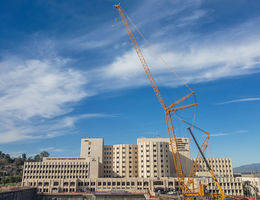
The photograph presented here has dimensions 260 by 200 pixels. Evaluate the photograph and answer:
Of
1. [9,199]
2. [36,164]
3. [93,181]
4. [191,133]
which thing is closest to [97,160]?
[93,181]

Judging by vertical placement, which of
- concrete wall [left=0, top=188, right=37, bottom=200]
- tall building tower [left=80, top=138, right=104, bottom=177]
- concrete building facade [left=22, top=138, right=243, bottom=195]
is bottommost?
concrete wall [left=0, top=188, right=37, bottom=200]

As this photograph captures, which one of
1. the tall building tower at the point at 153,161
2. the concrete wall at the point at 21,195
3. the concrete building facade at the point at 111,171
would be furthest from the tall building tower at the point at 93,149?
the concrete wall at the point at 21,195

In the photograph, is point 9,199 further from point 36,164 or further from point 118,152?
point 118,152

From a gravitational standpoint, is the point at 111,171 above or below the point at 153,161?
below

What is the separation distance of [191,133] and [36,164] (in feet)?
392

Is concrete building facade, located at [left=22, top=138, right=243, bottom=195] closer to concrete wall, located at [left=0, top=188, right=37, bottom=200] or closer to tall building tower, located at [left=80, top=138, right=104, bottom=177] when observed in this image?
tall building tower, located at [left=80, top=138, right=104, bottom=177]

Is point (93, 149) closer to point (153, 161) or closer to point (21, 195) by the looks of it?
point (153, 161)

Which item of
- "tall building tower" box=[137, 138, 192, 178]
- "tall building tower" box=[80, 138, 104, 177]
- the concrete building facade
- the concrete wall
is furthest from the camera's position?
"tall building tower" box=[80, 138, 104, 177]

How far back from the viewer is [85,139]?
194 meters

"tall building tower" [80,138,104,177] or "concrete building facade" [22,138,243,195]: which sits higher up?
"tall building tower" [80,138,104,177]

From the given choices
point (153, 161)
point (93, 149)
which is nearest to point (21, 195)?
point (93, 149)

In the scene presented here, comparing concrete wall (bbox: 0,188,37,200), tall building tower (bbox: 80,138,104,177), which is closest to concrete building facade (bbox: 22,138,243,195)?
tall building tower (bbox: 80,138,104,177)

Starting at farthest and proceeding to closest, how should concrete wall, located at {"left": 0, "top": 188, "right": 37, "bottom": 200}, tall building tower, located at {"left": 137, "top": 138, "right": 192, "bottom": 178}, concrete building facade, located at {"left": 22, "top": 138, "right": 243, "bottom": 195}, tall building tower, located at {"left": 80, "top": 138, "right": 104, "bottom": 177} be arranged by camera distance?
tall building tower, located at {"left": 80, "top": 138, "right": 104, "bottom": 177}
tall building tower, located at {"left": 137, "top": 138, "right": 192, "bottom": 178}
concrete building facade, located at {"left": 22, "top": 138, "right": 243, "bottom": 195}
concrete wall, located at {"left": 0, "top": 188, "right": 37, "bottom": 200}

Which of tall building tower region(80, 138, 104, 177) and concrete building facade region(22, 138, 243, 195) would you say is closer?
concrete building facade region(22, 138, 243, 195)
